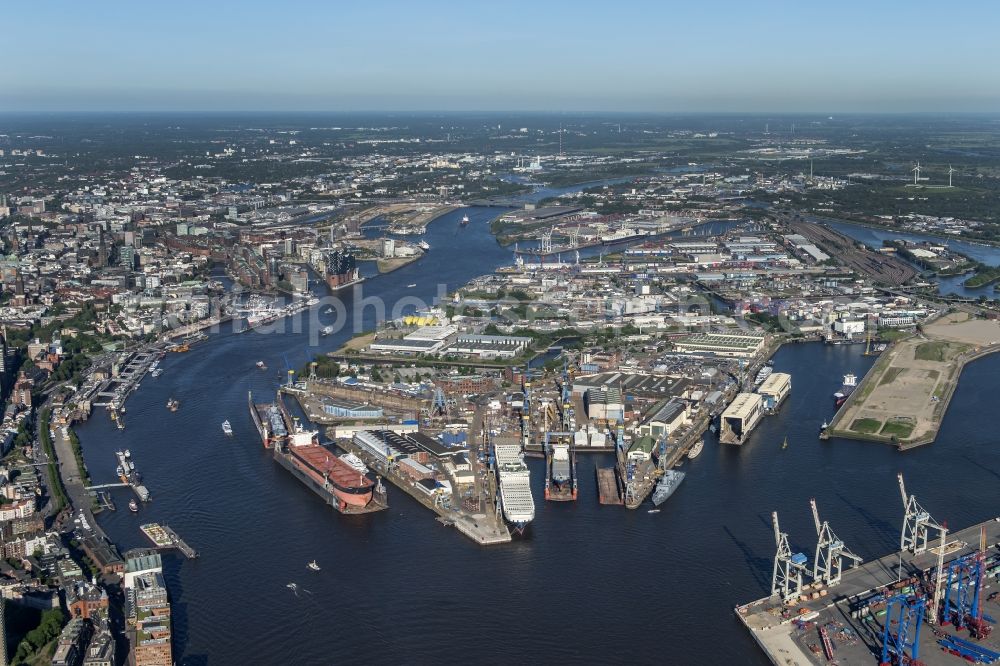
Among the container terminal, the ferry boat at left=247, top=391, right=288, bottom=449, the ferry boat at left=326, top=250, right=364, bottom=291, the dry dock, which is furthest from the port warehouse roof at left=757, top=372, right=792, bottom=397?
the ferry boat at left=326, top=250, right=364, bottom=291

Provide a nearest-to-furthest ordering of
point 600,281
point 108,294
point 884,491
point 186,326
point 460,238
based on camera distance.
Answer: point 884,491 < point 186,326 < point 108,294 < point 600,281 < point 460,238

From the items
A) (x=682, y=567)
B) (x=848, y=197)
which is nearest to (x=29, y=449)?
(x=682, y=567)

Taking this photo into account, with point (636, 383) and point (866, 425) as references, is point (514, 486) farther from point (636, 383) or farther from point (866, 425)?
point (866, 425)

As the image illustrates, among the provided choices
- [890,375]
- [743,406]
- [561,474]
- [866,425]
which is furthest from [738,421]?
[890,375]

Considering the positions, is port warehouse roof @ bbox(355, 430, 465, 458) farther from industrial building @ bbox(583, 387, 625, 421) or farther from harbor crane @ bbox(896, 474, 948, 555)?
Result: harbor crane @ bbox(896, 474, 948, 555)

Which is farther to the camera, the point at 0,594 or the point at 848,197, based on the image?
the point at 848,197

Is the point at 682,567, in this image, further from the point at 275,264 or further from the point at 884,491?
the point at 275,264

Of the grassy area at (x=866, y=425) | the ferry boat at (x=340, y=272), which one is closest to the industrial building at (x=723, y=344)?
the grassy area at (x=866, y=425)
